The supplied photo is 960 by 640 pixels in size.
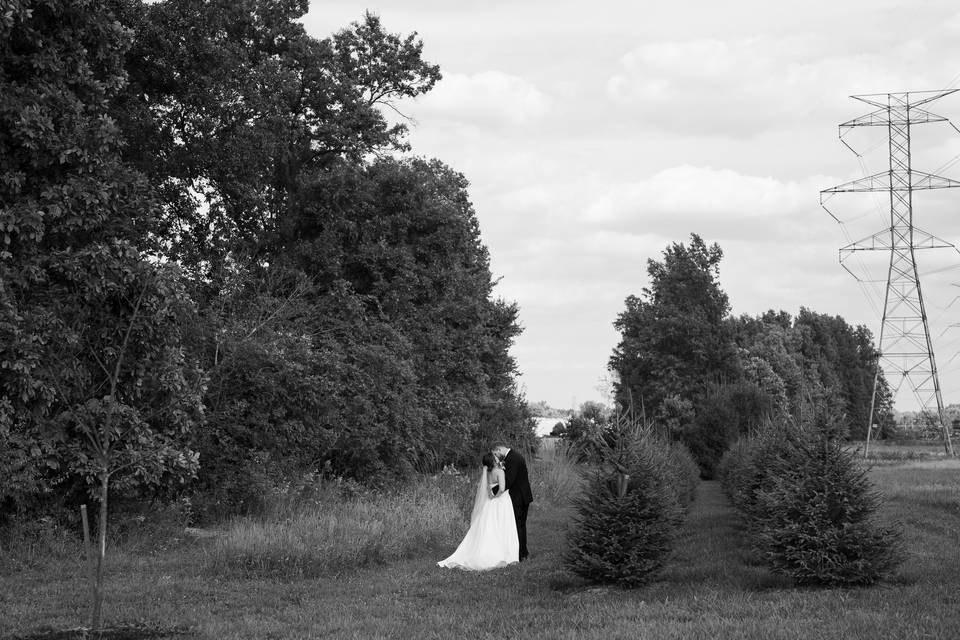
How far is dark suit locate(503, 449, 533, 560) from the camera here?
16.4 m

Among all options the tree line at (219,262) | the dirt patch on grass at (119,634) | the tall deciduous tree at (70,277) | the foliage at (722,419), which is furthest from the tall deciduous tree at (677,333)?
the dirt patch on grass at (119,634)

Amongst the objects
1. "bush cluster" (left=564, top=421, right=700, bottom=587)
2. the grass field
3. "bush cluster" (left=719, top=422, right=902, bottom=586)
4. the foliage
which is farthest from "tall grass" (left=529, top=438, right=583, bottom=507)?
"bush cluster" (left=719, top=422, right=902, bottom=586)

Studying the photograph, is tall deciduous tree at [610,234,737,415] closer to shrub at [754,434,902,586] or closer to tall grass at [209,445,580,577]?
tall grass at [209,445,580,577]

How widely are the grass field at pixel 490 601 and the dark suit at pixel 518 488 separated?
0.52 meters

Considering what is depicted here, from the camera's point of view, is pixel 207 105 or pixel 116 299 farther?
pixel 207 105

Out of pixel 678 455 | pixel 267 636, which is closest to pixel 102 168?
pixel 267 636

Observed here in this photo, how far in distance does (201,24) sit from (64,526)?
43.0 feet

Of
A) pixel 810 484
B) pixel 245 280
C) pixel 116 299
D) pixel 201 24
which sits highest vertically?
pixel 201 24

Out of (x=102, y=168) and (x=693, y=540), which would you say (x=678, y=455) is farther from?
(x=102, y=168)

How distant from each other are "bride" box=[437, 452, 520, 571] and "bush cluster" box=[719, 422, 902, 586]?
4604 millimetres

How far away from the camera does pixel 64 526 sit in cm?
1723

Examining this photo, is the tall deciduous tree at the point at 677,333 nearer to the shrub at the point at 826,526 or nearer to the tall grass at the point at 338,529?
the tall grass at the point at 338,529

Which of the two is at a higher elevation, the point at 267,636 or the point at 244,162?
the point at 244,162

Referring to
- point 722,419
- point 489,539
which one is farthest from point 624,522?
point 722,419
